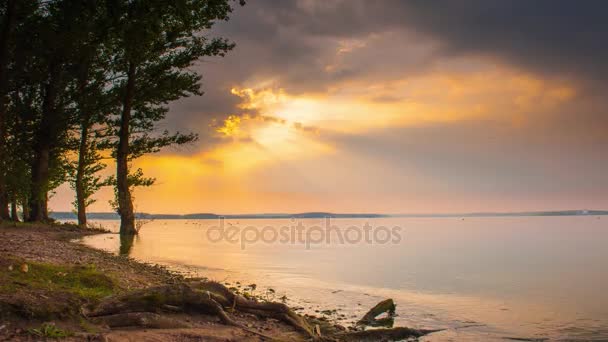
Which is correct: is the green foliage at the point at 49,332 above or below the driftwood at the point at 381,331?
above

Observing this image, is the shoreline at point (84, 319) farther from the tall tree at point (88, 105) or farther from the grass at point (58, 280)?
the tall tree at point (88, 105)

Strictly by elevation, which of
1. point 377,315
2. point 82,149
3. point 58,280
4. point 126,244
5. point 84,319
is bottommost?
point 377,315

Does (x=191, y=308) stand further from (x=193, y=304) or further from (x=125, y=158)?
(x=125, y=158)

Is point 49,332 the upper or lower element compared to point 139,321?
upper

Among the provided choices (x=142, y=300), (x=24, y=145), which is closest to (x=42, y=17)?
(x=24, y=145)

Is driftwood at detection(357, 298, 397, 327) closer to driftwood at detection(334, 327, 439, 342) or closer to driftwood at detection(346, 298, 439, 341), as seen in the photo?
driftwood at detection(346, 298, 439, 341)

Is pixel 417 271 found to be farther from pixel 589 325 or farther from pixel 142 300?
pixel 142 300

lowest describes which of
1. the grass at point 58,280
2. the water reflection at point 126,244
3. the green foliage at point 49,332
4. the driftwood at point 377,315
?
the driftwood at point 377,315

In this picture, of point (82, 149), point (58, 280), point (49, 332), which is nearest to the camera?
point (49, 332)

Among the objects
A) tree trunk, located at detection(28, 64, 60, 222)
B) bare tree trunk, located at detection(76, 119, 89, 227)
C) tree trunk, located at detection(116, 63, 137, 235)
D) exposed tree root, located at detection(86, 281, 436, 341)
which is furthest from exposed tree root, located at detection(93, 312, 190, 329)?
bare tree trunk, located at detection(76, 119, 89, 227)

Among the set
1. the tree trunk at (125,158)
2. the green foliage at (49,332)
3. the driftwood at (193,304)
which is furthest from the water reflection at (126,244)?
the green foliage at (49,332)

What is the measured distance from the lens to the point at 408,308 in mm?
18625

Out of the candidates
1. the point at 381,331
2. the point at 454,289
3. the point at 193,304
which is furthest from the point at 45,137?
the point at 381,331

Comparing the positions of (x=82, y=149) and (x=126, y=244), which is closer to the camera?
(x=126, y=244)
